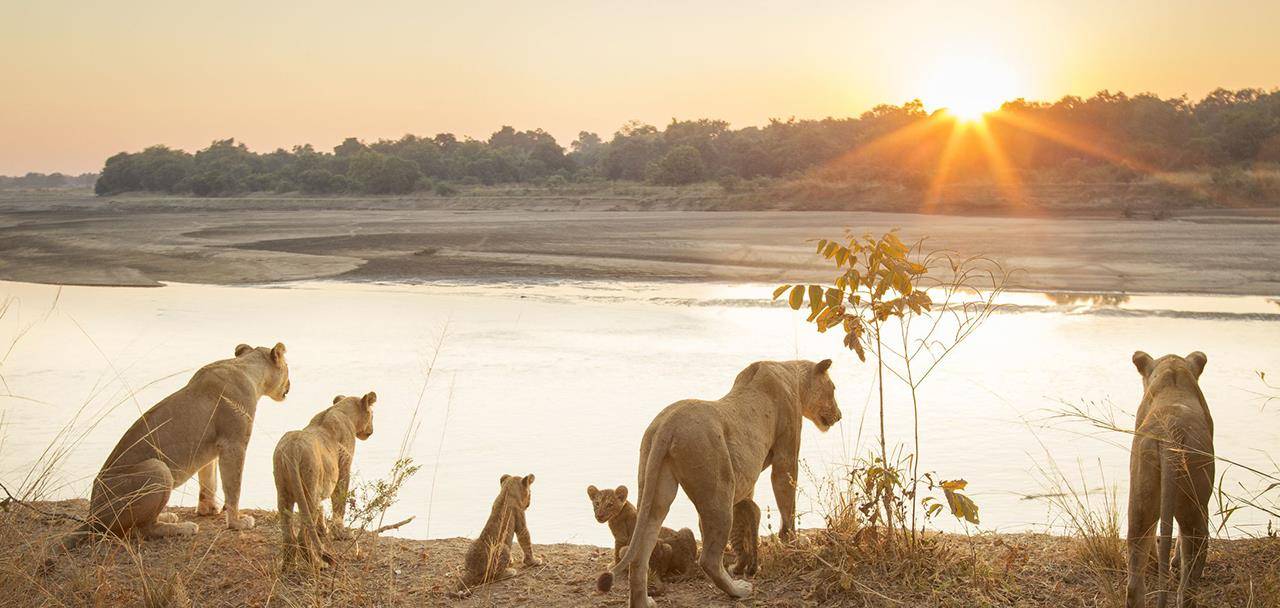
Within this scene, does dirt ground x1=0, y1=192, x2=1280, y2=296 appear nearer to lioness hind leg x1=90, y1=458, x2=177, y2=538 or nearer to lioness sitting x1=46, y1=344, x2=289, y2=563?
lioness sitting x1=46, y1=344, x2=289, y2=563

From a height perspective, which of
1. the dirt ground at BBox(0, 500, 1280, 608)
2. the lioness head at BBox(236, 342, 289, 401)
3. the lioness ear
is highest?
the lioness ear

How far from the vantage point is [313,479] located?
22.1 ft

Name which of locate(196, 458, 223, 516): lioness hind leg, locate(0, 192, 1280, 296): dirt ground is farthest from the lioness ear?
locate(0, 192, 1280, 296): dirt ground

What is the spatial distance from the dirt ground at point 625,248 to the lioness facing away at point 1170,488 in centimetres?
1246

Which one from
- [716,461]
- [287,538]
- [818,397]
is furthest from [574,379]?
[716,461]

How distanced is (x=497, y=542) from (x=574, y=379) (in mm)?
6929

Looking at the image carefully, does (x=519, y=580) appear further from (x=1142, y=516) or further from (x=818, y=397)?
(x=1142, y=516)

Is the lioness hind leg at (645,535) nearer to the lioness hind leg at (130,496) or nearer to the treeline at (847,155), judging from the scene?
the lioness hind leg at (130,496)

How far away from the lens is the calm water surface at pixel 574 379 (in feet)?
30.1

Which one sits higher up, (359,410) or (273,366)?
(273,366)

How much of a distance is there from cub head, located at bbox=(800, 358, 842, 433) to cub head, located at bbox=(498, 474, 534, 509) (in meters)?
1.88

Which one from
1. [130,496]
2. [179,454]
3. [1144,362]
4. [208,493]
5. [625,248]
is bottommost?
[208,493]

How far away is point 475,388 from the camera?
510 inches

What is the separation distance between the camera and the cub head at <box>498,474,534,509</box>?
6.55 meters
